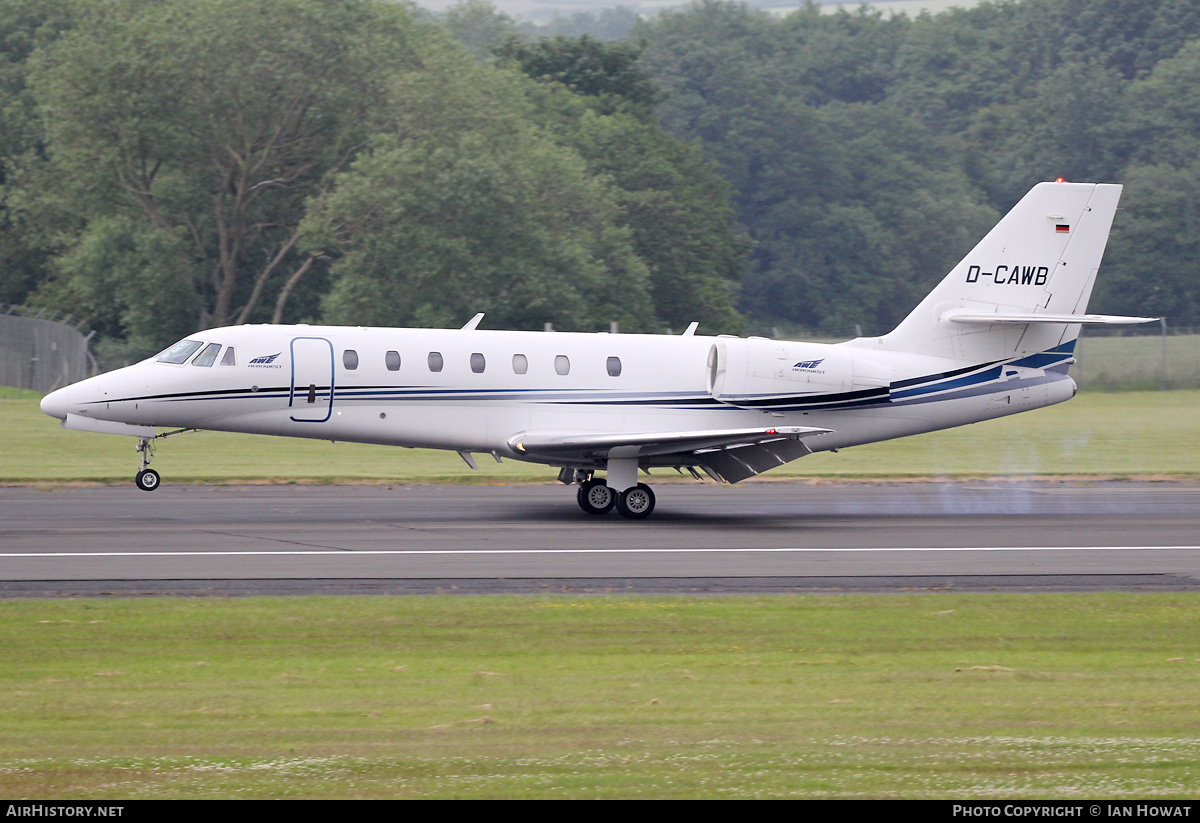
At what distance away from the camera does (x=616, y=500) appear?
75.0ft

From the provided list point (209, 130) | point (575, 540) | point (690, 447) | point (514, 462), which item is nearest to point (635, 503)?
point (690, 447)

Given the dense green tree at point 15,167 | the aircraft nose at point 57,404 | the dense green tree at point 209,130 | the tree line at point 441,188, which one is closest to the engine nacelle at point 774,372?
the aircraft nose at point 57,404

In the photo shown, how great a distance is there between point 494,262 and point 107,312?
15.5 metres

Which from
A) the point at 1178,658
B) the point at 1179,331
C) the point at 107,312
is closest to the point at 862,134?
the point at 1179,331

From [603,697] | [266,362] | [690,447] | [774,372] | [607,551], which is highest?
[266,362]

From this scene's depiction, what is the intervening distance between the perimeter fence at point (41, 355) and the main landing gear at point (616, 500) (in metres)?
27.1

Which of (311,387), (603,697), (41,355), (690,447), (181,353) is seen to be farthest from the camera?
(41,355)

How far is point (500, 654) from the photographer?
12.0m

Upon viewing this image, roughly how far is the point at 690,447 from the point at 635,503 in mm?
1335

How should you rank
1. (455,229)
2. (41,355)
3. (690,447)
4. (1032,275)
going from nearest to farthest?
1. (690,447)
2. (1032,275)
3. (41,355)
4. (455,229)

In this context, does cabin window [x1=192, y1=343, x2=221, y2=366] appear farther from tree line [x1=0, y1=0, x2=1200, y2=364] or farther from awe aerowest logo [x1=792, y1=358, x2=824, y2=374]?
tree line [x1=0, y1=0, x2=1200, y2=364]

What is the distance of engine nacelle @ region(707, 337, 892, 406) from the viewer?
76.2ft

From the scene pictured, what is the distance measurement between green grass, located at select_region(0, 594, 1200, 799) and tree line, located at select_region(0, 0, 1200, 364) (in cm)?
3886

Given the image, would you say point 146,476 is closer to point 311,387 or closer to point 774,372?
point 311,387
